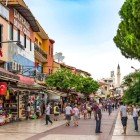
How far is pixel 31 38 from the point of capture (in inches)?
1975

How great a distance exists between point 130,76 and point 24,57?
740 inches

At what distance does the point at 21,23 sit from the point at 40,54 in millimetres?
13281

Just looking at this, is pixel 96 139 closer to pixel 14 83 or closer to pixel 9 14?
pixel 14 83

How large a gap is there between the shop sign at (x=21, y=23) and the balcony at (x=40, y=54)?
5729 millimetres

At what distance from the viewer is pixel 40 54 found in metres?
57.2

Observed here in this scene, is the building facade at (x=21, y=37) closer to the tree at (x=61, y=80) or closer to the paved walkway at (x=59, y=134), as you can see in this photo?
the tree at (x=61, y=80)

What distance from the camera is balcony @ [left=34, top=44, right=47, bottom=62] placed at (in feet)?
177

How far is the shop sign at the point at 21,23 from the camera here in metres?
41.7

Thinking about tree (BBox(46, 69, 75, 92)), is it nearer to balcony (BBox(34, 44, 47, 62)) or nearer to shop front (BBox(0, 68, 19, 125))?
balcony (BBox(34, 44, 47, 62))

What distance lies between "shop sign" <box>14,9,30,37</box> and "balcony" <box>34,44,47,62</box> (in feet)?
18.8

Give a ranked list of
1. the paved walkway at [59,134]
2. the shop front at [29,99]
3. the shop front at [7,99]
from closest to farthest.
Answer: the paved walkway at [59,134]
the shop front at [7,99]
the shop front at [29,99]

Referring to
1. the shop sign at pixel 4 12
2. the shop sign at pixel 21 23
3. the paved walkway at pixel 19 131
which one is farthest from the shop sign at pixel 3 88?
the shop sign at pixel 21 23

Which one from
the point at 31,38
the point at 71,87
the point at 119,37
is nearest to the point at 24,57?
the point at 31,38

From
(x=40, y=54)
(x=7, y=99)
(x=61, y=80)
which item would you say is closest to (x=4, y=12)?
(x=7, y=99)
